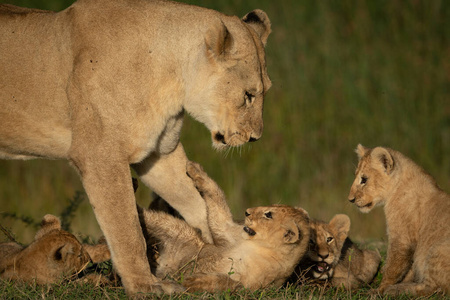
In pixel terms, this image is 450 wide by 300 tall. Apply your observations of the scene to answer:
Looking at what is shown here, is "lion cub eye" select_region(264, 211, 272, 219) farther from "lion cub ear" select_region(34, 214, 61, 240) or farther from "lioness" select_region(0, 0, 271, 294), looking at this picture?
"lion cub ear" select_region(34, 214, 61, 240)

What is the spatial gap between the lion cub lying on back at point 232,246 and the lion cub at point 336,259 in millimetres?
341

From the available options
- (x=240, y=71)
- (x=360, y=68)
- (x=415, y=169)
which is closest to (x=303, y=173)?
(x=360, y=68)

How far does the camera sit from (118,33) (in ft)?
18.6

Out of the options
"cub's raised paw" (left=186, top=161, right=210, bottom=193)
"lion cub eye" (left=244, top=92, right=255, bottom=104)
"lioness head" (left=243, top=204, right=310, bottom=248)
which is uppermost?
"lion cub eye" (left=244, top=92, right=255, bottom=104)

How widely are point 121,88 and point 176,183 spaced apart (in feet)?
3.81

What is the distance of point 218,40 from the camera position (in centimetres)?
566

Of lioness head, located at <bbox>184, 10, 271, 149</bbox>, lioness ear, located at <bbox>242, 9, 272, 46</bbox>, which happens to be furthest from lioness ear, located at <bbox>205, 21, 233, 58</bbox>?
lioness ear, located at <bbox>242, 9, 272, 46</bbox>

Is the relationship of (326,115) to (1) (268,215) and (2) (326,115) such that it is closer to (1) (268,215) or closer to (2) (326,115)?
(2) (326,115)

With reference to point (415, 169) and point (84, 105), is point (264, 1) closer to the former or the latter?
point (415, 169)

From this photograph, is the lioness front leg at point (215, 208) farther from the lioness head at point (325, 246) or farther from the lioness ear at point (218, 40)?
the lioness ear at point (218, 40)

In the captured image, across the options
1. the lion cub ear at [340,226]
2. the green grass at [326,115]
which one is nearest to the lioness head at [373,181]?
the lion cub ear at [340,226]

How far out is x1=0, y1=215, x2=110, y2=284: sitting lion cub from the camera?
216 inches

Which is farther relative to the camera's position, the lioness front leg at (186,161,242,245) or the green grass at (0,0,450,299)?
the green grass at (0,0,450,299)

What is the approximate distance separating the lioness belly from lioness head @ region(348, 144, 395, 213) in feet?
7.57
